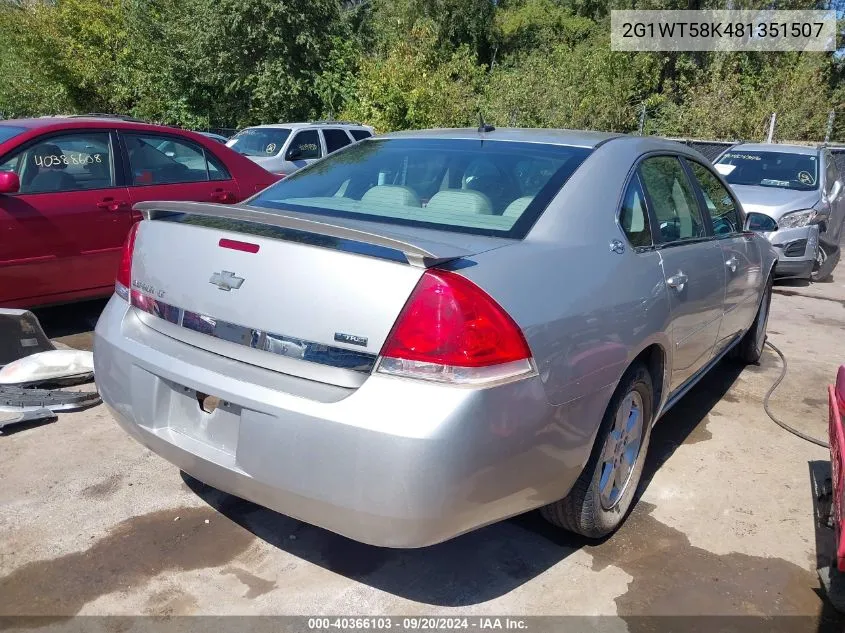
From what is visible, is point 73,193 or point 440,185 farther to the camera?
point 73,193

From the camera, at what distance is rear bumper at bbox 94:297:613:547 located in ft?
6.77

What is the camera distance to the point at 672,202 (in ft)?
11.5

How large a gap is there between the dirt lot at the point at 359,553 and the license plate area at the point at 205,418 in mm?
588

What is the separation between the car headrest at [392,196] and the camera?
302 centimetres

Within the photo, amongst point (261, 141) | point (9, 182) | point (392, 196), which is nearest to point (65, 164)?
point (9, 182)

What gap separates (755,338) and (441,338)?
3983 millimetres

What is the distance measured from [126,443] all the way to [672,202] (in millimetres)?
3007

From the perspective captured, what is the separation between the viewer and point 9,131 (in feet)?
17.2

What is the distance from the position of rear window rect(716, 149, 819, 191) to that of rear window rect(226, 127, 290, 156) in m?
7.16

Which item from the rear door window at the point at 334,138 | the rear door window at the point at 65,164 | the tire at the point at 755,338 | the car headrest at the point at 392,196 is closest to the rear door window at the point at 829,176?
the tire at the point at 755,338

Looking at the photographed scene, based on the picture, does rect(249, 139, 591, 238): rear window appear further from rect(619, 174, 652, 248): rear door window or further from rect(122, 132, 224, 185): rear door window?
rect(122, 132, 224, 185): rear door window

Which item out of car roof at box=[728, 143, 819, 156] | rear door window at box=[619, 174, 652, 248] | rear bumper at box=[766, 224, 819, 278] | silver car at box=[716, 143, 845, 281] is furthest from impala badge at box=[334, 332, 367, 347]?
car roof at box=[728, 143, 819, 156]

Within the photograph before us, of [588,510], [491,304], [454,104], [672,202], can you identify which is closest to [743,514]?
[588,510]

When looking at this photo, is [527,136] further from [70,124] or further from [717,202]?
[70,124]
